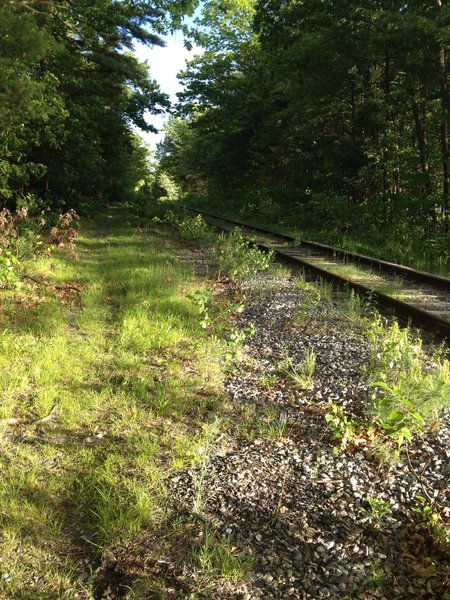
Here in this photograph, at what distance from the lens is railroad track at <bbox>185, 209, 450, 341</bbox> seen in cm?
596

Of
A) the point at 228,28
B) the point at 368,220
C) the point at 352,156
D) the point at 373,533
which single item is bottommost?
the point at 373,533

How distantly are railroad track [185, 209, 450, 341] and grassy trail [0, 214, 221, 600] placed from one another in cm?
300

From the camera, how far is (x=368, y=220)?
16.0 meters

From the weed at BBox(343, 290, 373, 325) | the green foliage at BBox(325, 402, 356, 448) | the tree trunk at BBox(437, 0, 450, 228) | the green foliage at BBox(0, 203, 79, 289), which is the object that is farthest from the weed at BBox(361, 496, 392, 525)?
the tree trunk at BBox(437, 0, 450, 228)

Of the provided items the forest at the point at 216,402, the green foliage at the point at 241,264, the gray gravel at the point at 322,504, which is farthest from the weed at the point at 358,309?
the green foliage at the point at 241,264

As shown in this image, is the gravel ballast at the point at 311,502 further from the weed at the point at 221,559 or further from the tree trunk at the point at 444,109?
the tree trunk at the point at 444,109

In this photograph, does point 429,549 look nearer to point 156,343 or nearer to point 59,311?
point 156,343

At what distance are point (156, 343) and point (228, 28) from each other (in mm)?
34823

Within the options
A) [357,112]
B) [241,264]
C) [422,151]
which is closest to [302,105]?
[357,112]

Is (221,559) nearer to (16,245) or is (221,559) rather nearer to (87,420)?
(87,420)

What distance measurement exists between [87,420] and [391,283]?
6.38 m

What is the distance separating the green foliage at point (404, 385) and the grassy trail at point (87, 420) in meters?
1.30

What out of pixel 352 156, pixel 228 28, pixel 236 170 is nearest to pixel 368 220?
pixel 352 156

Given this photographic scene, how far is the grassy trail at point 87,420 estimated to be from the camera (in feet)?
7.22
